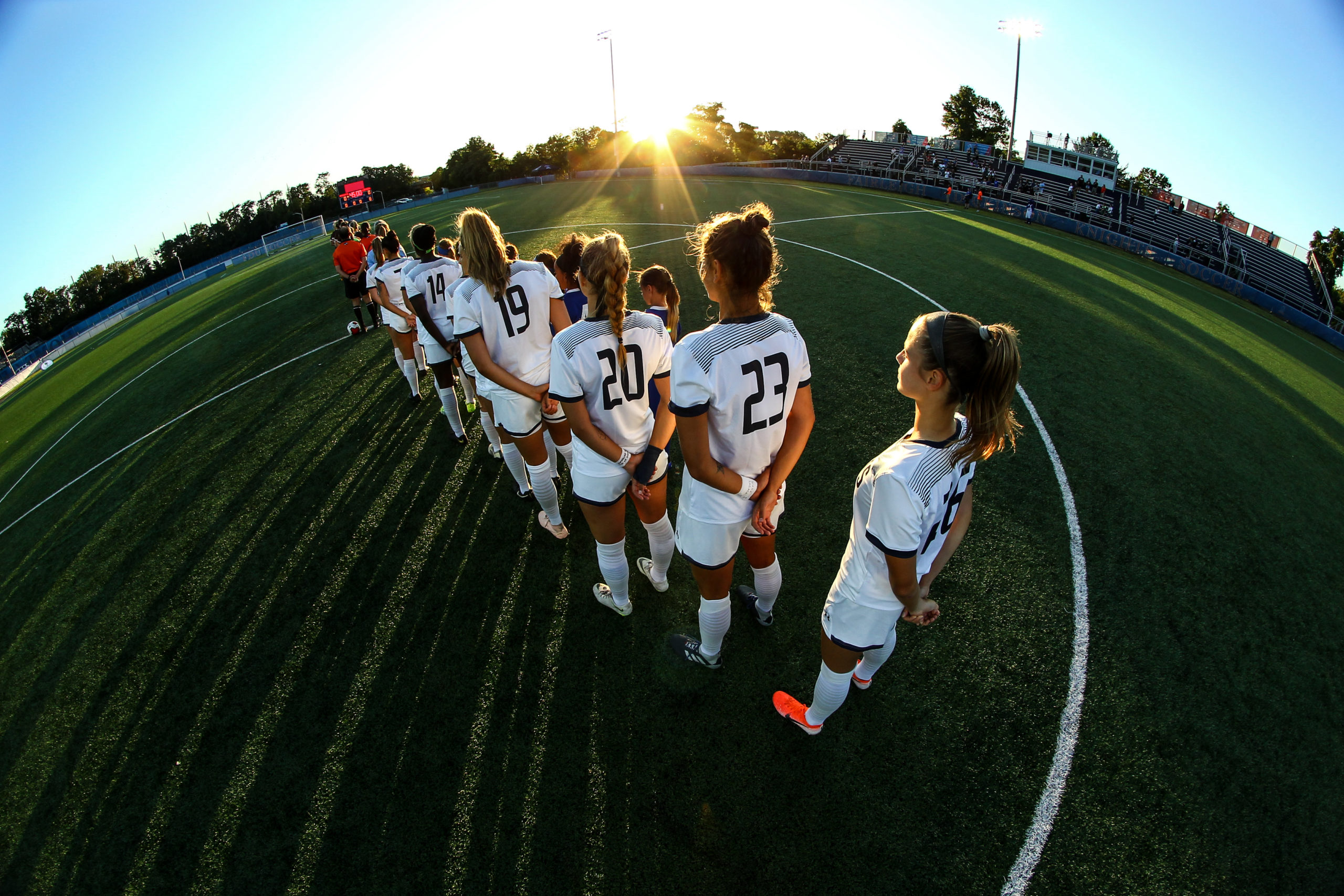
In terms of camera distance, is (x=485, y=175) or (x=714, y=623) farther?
(x=485, y=175)

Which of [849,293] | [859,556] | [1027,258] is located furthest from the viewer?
[1027,258]

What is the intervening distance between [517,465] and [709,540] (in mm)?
2851

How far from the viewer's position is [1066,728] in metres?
3.38

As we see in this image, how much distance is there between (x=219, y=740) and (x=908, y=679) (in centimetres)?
453

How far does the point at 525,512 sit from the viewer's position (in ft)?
17.4

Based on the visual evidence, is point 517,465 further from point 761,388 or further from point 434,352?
→ point 761,388

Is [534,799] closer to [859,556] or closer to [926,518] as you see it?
[859,556]

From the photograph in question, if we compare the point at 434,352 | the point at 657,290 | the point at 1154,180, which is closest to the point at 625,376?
the point at 657,290

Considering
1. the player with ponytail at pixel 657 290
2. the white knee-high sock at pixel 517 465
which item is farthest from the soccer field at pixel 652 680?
the player with ponytail at pixel 657 290

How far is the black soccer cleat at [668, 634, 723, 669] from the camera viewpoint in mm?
3590

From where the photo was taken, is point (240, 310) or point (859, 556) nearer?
point (859, 556)

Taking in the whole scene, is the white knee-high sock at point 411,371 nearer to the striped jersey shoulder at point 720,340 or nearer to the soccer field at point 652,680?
the soccer field at point 652,680

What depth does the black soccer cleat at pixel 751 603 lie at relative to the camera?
389 cm

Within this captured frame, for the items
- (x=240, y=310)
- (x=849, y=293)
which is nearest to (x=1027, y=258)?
(x=849, y=293)
